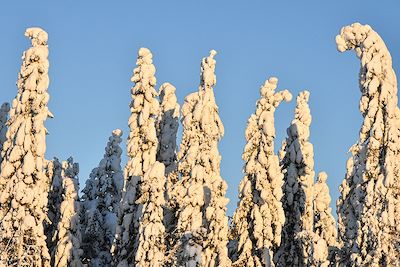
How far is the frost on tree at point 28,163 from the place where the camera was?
1471 inches

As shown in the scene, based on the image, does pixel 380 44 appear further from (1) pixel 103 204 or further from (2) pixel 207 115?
(1) pixel 103 204

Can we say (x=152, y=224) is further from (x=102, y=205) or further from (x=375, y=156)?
(x=102, y=205)

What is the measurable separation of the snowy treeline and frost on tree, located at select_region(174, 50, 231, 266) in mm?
63

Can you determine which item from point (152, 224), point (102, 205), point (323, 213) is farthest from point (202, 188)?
point (323, 213)

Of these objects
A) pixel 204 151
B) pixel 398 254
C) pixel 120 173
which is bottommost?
pixel 398 254

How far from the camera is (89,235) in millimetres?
50312

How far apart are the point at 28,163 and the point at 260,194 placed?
43.7 feet

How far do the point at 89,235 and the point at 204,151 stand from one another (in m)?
12.3

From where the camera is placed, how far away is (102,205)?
5241 cm

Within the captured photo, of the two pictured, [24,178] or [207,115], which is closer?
[24,178]

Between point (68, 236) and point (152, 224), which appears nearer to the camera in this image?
→ point (152, 224)

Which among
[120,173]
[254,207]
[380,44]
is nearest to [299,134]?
[254,207]

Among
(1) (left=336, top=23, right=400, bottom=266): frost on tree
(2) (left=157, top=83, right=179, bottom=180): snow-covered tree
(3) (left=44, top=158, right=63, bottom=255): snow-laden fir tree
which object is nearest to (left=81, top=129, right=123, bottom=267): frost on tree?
(3) (left=44, top=158, right=63, bottom=255): snow-laden fir tree

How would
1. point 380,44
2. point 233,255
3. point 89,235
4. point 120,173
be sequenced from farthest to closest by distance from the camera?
1. point 120,173
2. point 89,235
3. point 233,255
4. point 380,44
